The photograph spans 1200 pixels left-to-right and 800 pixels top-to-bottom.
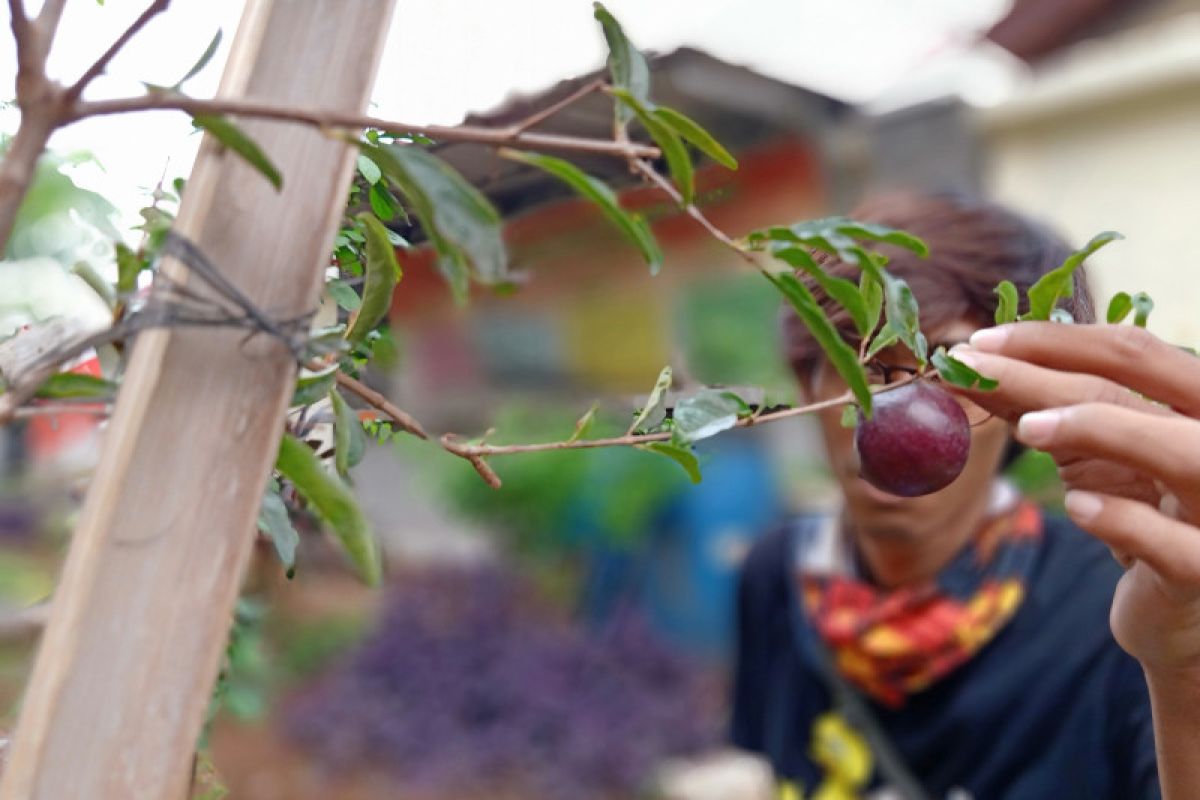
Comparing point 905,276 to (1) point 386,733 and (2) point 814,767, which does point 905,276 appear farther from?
(1) point 386,733

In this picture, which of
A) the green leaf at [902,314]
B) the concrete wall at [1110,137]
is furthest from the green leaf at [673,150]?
the concrete wall at [1110,137]

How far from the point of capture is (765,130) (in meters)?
1.54

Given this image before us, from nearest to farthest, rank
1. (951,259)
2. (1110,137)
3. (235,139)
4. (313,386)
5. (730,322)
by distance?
(235,139) → (313,386) → (951,259) → (1110,137) → (730,322)

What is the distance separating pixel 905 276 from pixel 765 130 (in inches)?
23.1

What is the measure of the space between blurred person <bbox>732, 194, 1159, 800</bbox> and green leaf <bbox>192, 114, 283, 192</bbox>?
53 centimetres

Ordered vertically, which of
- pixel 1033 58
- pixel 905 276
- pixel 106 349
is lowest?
pixel 106 349

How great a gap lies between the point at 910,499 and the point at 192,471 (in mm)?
908

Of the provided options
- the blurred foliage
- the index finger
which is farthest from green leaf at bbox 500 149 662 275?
the blurred foliage

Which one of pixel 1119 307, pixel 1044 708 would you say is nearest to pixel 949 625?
pixel 1044 708

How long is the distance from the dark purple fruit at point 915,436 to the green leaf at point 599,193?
0.62 ft

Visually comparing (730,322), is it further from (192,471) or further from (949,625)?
(192,471)

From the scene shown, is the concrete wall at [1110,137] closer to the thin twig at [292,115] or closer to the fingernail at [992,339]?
the fingernail at [992,339]

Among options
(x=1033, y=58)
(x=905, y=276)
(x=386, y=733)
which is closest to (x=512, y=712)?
(x=386, y=733)

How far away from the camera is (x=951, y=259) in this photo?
104 cm
